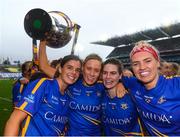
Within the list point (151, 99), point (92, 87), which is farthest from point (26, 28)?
point (151, 99)

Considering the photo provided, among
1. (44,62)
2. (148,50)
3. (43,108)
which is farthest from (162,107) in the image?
(44,62)

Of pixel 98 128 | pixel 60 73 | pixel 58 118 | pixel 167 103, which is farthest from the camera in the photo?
pixel 98 128

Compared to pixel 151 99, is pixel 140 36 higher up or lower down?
higher up

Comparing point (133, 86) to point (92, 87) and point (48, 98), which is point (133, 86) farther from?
point (48, 98)

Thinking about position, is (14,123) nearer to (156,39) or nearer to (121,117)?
(121,117)

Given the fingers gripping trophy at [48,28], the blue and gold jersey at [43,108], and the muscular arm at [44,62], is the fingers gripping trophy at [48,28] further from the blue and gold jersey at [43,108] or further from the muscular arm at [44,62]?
the blue and gold jersey at [43,108]

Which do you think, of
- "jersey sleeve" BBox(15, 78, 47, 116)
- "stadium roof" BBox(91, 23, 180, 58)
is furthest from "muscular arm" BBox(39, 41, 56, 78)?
"stadium roof" BBox(91, 23, 180, 58)

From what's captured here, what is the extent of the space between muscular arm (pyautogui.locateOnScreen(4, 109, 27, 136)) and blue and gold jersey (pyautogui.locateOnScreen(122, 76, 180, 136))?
4.35 feet

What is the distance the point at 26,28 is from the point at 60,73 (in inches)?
36.8

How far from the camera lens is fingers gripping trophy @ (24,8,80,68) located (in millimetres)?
4031

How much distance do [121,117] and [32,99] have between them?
121cm

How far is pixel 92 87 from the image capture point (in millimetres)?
4023

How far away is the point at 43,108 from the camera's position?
10.7 ft

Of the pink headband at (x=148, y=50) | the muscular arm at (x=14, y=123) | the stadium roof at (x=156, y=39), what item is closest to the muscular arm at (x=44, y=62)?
the muscular arm at (x=14, y=123)
